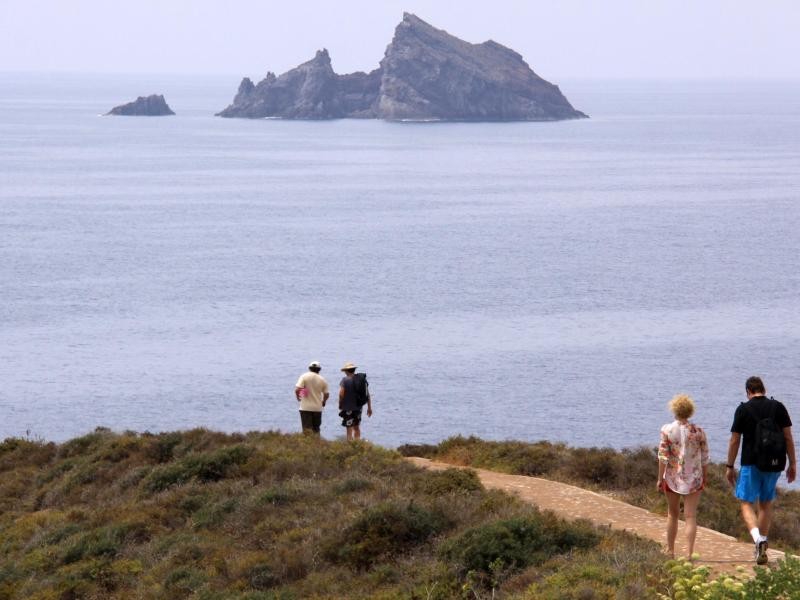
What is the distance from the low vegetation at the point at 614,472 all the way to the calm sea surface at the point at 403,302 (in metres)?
23.3

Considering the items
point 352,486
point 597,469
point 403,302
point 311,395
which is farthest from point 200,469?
point 403,302

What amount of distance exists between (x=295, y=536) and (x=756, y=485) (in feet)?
17.8

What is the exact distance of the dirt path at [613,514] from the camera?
1280cm

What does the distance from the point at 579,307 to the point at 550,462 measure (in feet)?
173

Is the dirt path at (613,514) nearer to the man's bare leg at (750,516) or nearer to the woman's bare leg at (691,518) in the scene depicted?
the woman's bare leg at (691,518)

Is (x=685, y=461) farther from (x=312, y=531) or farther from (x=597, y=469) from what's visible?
(x=597, y=469)

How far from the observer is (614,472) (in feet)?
61.7

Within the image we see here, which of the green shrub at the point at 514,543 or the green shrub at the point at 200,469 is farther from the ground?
the green shrub at the point at 514,543

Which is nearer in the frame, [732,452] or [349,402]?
[732,452]

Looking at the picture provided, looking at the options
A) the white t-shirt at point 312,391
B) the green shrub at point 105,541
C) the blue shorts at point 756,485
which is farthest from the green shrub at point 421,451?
the blue shorts at point 756,485

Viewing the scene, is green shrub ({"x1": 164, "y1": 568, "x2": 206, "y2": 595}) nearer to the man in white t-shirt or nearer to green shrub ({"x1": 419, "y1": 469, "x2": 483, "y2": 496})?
green shrub ({"x1": 419, "y1": 469, "x2": 483, "y2": 496})

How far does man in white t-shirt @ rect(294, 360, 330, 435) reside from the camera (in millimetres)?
20047

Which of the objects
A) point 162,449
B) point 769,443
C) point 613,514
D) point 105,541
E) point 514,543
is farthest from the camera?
point 162,449

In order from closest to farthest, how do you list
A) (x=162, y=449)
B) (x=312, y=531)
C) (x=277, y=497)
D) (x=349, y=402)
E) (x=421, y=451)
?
1. (x=312, y=531)
2. (x=277, y=497)
3. (x=349, y=402)
4. (x=162, y=449)
5. (x=421, y=451)
